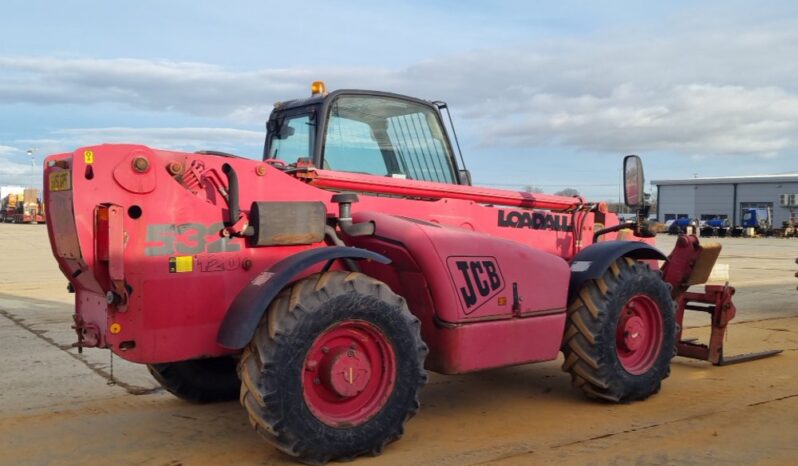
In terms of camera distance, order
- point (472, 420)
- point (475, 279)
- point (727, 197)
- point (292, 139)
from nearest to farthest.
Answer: point (475, 279), point (472, 420), point (292, 139), point (727, 197)

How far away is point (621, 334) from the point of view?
565cm

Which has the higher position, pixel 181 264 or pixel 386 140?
pixel 386 140

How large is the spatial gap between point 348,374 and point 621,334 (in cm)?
249

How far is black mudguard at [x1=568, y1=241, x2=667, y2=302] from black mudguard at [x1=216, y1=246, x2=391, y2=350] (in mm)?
1974

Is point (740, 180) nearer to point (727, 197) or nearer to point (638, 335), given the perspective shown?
point (727, 197)

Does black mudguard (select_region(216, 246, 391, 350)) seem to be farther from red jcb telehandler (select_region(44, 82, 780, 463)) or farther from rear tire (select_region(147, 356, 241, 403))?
rear tire (select_region(147, 356, 241, 403))

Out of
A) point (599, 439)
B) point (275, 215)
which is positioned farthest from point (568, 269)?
point (275, 215)

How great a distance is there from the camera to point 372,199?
5027 mm

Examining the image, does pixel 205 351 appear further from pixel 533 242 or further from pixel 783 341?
pixel 783 341

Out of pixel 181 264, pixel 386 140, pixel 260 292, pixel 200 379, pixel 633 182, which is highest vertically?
pixel 386 140

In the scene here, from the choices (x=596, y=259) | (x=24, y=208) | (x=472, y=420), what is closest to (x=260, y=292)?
(x=472, y=420)

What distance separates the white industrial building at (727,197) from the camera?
6400 cm

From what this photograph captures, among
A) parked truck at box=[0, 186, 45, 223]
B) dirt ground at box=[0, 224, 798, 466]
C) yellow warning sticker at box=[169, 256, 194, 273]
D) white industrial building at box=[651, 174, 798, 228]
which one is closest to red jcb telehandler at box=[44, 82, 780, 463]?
yellow warning sticker at box=[169, 256, 194, 273]

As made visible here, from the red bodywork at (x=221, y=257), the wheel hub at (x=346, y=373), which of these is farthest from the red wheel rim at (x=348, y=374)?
the red bodywork at (x=221, y=257)
